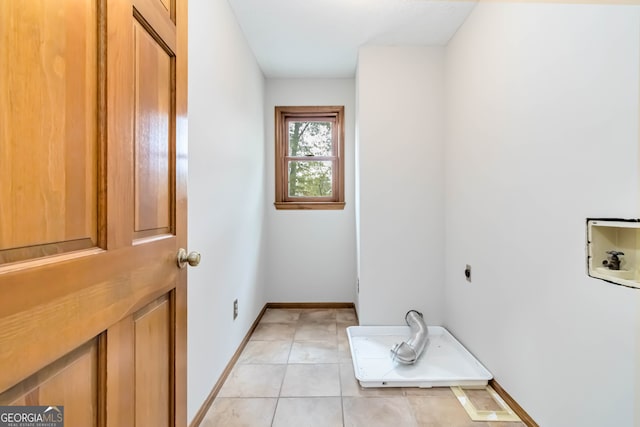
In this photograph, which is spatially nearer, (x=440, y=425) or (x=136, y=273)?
(x=136, y=273)

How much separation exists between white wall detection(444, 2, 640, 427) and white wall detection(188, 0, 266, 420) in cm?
164

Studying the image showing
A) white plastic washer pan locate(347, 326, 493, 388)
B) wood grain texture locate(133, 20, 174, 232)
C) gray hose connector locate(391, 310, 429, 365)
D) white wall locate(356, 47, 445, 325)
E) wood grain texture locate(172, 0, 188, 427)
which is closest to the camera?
wood grain texture locate(133, 20, 174, 232)

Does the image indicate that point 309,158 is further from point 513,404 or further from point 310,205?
point 513,404

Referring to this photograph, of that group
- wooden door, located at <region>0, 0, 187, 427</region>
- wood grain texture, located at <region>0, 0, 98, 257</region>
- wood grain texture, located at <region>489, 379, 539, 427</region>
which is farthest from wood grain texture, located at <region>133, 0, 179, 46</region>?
wood grain texture, located at <region>489, 379, 539, 427</region>

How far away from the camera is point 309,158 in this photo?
3504 millimetres

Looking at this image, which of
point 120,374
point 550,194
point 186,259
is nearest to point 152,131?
point 186,259

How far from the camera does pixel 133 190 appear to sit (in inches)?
30.0

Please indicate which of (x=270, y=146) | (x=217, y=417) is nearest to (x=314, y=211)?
(x=270, y=146)

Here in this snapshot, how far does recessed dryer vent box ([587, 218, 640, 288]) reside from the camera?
3.47 ft

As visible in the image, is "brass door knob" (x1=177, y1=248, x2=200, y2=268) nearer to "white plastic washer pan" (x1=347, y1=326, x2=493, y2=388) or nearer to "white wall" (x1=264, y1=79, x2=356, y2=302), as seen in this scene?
"white plastic washer pan" (x1=347, y1=326, x2=493, y2=388)

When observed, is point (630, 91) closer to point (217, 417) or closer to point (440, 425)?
point (440, 425)

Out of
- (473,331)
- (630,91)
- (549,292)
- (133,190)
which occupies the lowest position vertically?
(473,331)

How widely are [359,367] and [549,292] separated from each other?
47.4 inches

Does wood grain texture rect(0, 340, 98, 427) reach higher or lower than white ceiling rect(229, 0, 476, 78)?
lower
